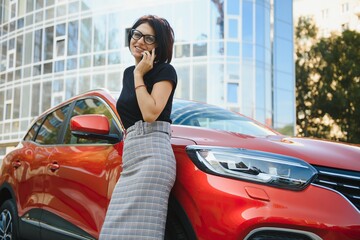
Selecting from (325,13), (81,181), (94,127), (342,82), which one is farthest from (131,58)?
(325,13)

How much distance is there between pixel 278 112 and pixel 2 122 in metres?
13.0

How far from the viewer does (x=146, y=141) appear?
8.43 feet

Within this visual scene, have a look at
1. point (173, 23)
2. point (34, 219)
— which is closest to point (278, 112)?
point (173, 23)

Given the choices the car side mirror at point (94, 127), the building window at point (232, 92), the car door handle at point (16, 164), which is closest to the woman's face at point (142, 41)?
the car side mirror at point (94, 127)

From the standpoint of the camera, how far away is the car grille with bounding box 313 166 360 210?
2.33m

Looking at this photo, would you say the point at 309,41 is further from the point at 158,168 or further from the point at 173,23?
the point at 158,168

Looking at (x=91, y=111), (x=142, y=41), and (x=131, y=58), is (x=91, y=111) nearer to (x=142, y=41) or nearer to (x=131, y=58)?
(x=142, y=41)

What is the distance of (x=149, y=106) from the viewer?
2.46 metres

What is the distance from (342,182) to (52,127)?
2.69 meters

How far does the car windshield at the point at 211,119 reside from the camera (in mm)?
3355

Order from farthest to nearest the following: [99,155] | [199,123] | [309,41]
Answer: [309,41] → [199,123] → [99,155]

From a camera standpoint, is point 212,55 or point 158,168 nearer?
point 158,168

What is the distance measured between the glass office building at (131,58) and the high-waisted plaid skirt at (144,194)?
16.9 metres

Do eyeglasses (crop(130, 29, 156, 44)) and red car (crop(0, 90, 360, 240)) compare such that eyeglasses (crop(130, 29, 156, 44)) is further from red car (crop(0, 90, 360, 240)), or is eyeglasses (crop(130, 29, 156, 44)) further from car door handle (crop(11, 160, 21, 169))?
car door handle (crop(11, 160, 21, 169))
